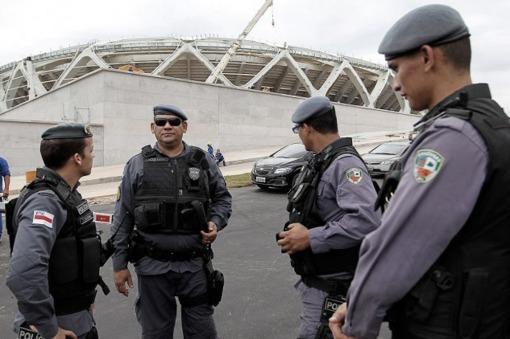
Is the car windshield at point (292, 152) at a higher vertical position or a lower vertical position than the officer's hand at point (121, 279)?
lower

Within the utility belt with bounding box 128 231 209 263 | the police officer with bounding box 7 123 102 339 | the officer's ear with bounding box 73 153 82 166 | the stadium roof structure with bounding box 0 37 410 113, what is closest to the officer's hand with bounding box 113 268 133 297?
the utility belt with bounding box 128 231 209 263

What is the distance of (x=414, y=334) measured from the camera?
125cm

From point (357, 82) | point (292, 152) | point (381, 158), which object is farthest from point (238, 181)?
point (357, 82)

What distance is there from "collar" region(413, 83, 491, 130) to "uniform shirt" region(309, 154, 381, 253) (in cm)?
94

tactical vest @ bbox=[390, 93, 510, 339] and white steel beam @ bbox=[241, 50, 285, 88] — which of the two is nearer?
tactical vest @ bbox=[390, 93, 510, 339]

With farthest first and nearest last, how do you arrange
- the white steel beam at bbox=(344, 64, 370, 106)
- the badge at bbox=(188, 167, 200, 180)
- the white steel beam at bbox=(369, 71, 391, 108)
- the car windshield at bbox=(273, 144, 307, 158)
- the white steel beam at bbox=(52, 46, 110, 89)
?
the white steel beam at bbox=(369, 71, 391, 108) → the white steel beam at bbox=(344, 64, 370, 106) → the white steel beam at bbox=(52, 46, 110, 89) → the car windshield at bbox=(273, 144, 307, 158) → the badge at bbox=(188, 167, 200, 180)

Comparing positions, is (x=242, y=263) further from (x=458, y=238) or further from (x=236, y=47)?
(x=236, y=47)

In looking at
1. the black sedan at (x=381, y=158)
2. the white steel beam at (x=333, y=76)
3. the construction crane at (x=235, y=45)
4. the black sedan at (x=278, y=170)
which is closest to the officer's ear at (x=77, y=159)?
the black sedan at (x=278, y=170)

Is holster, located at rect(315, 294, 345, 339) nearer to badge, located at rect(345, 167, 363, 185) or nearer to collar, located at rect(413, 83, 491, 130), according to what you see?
badge, located at rect(345, 167, 363, 185)

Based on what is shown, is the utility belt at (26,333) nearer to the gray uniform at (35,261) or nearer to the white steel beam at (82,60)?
the gray uniform at (35,261)

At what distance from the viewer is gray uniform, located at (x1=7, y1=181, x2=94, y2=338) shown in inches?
74.2

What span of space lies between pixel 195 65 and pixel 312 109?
40050mm

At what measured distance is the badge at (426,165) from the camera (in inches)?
43.9

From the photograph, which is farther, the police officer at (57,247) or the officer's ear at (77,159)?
the officer's ear at (77,159)
